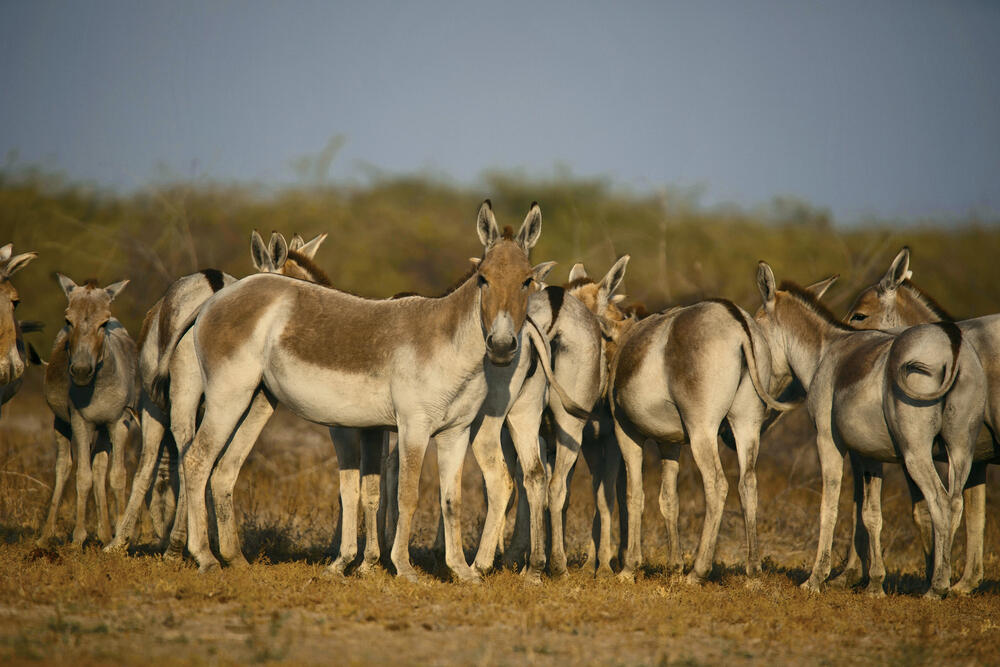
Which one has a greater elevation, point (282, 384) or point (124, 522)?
point (282, 384)

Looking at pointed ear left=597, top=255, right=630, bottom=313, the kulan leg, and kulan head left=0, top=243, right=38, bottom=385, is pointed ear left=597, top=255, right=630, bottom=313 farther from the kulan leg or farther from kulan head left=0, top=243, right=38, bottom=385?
kulan head left=0, top=243, right=38, bottom=385

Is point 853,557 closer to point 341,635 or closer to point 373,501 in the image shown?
point 373,501

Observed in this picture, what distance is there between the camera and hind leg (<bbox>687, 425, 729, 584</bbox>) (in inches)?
358

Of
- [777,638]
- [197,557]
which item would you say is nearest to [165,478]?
[197,557]

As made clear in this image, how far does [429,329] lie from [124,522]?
3.86m

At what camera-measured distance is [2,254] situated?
1032 cm

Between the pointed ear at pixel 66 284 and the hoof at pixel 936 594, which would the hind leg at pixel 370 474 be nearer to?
the pointed ear at pixel 66 284

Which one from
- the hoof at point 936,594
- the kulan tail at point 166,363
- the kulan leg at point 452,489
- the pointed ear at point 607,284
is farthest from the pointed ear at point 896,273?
the kulan tail at point 166,363

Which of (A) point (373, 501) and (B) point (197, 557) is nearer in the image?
(B) point (197, 557)

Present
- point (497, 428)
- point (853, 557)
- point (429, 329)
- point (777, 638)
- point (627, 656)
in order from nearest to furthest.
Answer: point (627, 656) → point (777, 638) → point (429, 329) → point (497, 428) → point (853, 557)

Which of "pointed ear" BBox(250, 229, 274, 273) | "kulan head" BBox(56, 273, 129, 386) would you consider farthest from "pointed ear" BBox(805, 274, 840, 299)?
"kulan head" BBox(56, 273, 129, 386)

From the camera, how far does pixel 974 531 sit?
31.7ft

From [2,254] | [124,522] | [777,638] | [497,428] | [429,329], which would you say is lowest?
[777,638]

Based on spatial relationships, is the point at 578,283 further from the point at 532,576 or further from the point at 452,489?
the point at 532,576
